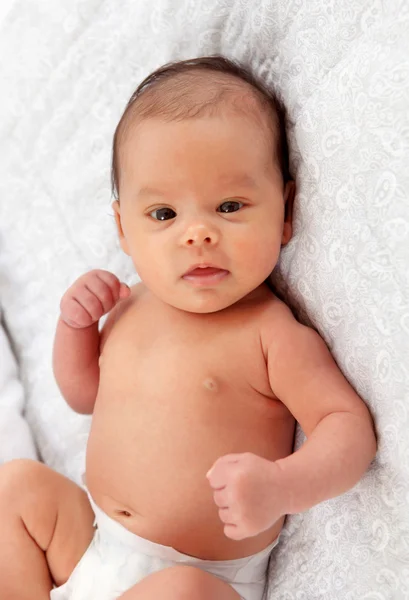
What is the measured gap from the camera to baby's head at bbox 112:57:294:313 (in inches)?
39.9

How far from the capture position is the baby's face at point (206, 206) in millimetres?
1011

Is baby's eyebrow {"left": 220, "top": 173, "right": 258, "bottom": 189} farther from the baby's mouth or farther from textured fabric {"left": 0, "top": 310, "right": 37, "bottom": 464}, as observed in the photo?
textured fabric {"left": 0, "top": 310, "right": 37, "bottom": 464}

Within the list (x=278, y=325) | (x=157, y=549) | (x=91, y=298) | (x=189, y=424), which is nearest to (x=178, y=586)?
(x=157, y=549)

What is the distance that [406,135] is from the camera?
2.82 ft

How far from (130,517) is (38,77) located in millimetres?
898

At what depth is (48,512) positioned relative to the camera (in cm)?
116

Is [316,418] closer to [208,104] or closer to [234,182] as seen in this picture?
[234,182]

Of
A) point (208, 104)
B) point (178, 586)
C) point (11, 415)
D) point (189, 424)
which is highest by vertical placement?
point (208, 104)

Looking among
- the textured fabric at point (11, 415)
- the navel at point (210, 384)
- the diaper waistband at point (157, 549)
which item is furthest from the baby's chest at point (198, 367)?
the textured fabric at point (11, 415)

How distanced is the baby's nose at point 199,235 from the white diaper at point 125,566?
437mm

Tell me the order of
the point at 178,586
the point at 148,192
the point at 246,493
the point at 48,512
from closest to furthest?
the point at 246,493, the point at 178,586, the point at 148,192, the point at 48,512

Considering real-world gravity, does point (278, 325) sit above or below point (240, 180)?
below

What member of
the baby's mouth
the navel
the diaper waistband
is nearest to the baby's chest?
the navel

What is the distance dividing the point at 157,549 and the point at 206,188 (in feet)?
1.70
